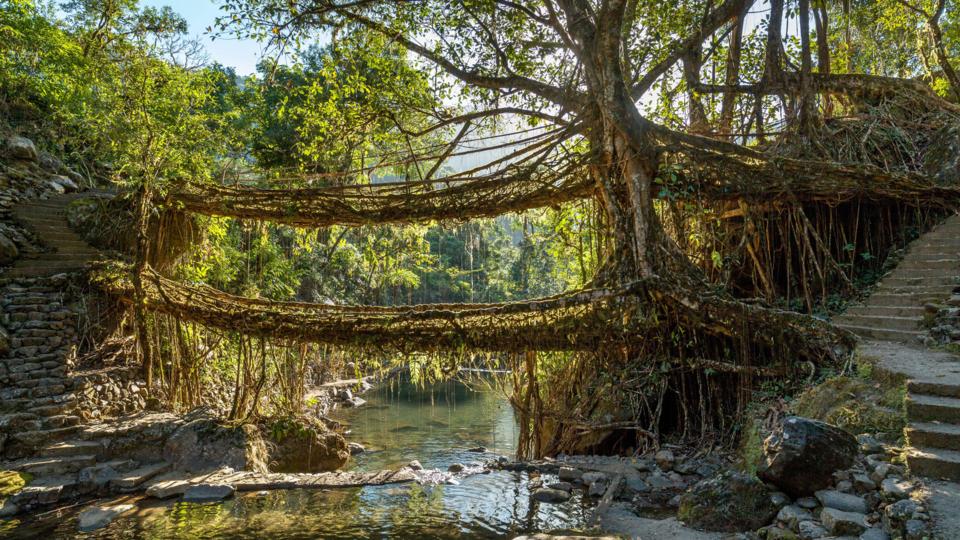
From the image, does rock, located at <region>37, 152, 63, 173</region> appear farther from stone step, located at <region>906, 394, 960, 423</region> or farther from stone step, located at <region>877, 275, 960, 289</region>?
stone step, located at <region>877, 275, 960, 289</region>

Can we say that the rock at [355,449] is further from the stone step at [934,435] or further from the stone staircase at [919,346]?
the stone step at [934,435]

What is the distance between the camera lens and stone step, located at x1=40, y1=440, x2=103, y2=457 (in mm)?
6211

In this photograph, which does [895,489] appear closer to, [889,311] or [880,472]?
[880,472]

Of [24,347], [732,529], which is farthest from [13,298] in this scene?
[732,529]

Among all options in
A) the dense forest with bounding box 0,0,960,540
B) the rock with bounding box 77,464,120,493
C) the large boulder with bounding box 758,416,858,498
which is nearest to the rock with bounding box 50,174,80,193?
the dense forest with bounding box 0,0,960,540

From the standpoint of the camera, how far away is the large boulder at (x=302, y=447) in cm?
724

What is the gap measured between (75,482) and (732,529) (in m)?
6.57

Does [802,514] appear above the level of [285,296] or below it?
below

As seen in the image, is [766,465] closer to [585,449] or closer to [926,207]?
[585,449]

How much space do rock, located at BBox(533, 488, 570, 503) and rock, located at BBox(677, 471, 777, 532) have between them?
51.7 inches

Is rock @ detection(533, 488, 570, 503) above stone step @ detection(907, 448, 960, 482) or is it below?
below

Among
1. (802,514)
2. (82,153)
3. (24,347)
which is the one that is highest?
(82,153)

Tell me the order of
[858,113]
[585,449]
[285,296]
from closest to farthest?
[585,449] < [858,113] < [285,296]

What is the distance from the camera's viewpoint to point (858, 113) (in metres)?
8.01
